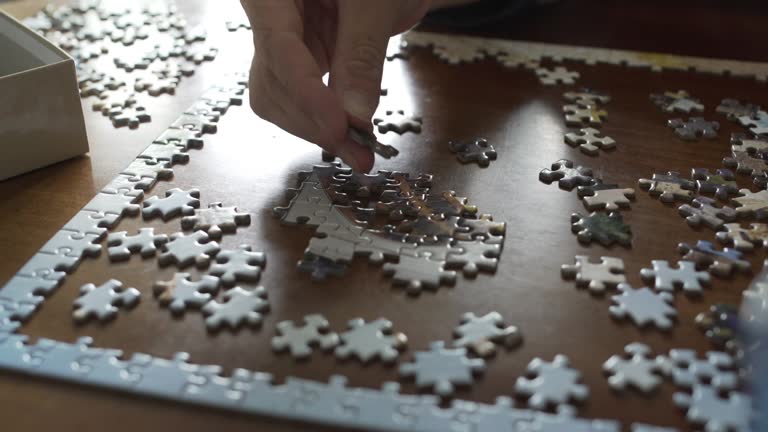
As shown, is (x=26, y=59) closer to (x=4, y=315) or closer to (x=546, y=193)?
(x=4, y=315)

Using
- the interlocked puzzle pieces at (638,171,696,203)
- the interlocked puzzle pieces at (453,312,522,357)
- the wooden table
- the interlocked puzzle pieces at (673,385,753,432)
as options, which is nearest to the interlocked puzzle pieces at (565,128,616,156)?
the wooden table

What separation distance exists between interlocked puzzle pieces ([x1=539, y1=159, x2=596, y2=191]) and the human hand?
0.40 m

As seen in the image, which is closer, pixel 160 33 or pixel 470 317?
pixel 470 317

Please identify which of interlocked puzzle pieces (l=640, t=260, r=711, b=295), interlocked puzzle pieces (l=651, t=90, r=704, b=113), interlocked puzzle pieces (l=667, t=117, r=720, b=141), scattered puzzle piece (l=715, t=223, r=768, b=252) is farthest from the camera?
interlocked puzzle pieces (l=651, t=90, r=704, b=113)

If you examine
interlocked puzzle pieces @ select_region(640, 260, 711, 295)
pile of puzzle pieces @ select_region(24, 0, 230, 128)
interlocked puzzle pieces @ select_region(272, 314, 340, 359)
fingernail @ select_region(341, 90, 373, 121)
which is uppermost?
fingernail @ select_region(341, 90, 373, 121)

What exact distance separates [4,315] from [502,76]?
143cm

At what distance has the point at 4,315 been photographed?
1304 mm

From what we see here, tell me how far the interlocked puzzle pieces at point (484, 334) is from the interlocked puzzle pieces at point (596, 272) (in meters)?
0.19

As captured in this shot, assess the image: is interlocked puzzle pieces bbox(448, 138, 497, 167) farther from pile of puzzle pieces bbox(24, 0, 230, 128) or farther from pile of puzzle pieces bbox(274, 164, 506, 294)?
pile of puzzle pieces bbox(24, 0, 230, 128)

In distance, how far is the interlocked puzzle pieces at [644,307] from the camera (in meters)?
1.30

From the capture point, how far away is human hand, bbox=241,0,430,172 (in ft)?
5.32

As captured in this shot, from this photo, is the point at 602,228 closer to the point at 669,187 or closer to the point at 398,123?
the point at 669,187

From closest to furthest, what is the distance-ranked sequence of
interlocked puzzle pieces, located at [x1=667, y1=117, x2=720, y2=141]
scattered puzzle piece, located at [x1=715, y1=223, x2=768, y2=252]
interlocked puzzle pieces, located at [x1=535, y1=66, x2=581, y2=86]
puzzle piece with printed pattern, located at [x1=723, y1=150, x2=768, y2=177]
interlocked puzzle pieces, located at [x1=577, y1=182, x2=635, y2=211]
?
scattered puzzle piece, located at [x1=715, y1=223, x2=768, y2=252] → interlocked puzzle pieces, located at [x1=577, y1=182, x2=635, y2=211] → puzzle piece with printed pattern, located at [x1=723, y1=150, x2=768, y2=177] → interlocked puzzle pieces, located at [x1=667, y1=117, x2=720, y2=141] → interlocked puzzle pieces, located at [x1=535, y1=66, x2=581, y2=86]

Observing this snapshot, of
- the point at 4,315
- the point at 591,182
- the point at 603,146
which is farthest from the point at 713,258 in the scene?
the point at 4,315
